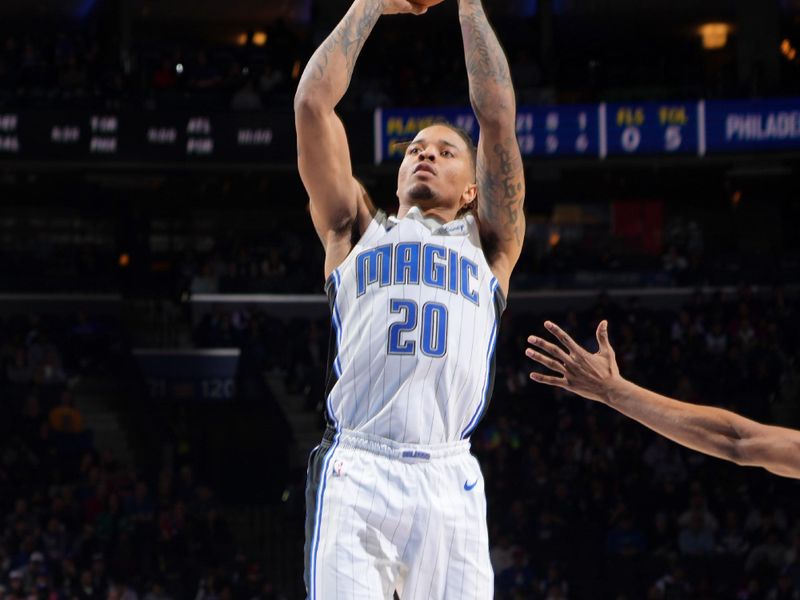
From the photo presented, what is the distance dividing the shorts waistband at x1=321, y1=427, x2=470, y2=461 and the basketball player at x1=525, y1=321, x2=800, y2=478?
400 millimetres

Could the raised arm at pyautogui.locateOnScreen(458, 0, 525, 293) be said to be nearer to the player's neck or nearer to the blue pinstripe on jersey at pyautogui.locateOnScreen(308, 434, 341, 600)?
the player's neck

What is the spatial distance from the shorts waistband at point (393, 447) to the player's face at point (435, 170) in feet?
2.81

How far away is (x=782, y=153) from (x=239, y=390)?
862cm

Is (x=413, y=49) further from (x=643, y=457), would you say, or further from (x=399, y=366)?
(x=399, y=366)

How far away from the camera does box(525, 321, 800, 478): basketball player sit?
3.90m

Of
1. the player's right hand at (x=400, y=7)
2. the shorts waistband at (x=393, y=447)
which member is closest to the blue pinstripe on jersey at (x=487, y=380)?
the shorts waistband at (x=393, y=447)

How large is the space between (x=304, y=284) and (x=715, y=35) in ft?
33.0

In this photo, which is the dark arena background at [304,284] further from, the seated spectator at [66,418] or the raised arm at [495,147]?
the raised arm at [495,147]

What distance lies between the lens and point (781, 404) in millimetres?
17141

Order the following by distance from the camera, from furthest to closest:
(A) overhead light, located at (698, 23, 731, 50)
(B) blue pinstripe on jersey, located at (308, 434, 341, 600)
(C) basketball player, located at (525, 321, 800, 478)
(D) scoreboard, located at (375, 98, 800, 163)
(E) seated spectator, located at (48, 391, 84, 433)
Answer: (A) overhead light, located at (698, 23, 731, 50), (D) scoreboard, located at (375, 98, 800, 163), (E) seated spectator, located at (48, 391, 84, 433), (B) blue pinstripe on jersey, located at (308, 434, 341, 600), (C) basketball player, located at (525, 321, 800, 478)

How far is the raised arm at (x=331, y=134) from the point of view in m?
4.21

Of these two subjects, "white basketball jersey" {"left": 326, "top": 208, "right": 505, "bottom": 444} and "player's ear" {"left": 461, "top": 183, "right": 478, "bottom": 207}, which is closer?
"white basketball jersey" {"left": 326, "top": 208, "right": 505, "bottom": 444}

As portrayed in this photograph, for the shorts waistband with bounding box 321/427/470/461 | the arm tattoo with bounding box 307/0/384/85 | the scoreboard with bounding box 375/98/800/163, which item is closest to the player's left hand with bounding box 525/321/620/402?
the shorts waistband with bounding box 321/427/470/461

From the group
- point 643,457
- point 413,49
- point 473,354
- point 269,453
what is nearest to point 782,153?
point 643,457
